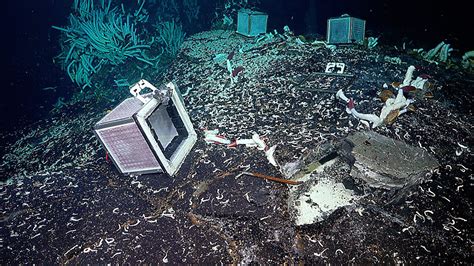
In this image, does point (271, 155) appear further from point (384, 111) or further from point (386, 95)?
point (386, 95)

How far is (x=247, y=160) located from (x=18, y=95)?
6032 mm

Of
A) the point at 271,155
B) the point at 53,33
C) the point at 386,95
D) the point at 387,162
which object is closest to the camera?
the point at 387,162

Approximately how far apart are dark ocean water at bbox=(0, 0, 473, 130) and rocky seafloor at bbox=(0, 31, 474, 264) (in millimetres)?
1053

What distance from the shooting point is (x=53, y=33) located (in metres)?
6.33

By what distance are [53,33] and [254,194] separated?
286 inches

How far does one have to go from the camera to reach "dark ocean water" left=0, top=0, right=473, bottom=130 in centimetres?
507

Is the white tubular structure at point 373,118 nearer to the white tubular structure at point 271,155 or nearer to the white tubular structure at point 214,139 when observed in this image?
the white tubular structure at point 271,155

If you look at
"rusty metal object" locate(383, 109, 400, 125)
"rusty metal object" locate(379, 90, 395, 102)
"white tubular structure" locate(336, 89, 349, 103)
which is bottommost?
"rusty metal object" locate(379, 90, 395, 102)

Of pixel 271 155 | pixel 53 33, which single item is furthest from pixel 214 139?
pixel 53 33

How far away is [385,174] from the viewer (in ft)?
7.59

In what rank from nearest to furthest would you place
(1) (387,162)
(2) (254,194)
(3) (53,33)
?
(1) (387,162)
(2) (254,194)
(3) (53,33)

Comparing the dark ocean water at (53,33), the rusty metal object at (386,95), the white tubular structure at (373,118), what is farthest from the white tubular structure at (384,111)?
the dark ocean water at (53,33)

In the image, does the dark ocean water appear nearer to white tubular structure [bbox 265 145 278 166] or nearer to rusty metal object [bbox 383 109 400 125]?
rusty metal object [bbox 383 109 400 125]

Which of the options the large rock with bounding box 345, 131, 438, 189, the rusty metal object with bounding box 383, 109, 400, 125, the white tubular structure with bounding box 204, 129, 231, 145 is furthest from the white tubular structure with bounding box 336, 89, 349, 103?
the white tubular structure with bounding box 204, 129, 231, 145
